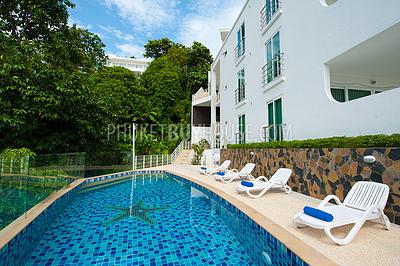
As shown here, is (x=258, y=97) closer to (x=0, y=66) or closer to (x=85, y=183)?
(x=85, y=183)

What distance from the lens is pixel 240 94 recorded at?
15.7m

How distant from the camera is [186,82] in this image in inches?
1250

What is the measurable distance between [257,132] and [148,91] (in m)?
19.4

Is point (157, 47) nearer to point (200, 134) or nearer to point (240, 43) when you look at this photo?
point (200, 134)

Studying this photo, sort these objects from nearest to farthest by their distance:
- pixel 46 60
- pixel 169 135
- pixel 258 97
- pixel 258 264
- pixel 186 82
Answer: pixel 258 264
pixel 46 60
pixel 258 97
pixel 169 135
pixel 186 82

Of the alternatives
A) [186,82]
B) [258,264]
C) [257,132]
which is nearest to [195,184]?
[257,132]

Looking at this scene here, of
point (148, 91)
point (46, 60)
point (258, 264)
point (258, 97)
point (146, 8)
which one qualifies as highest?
point (146, 8)

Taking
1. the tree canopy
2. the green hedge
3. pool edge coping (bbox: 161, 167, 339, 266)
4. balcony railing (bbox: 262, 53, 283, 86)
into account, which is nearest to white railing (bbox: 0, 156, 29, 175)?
the tree canopy

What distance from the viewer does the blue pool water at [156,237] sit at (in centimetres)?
396

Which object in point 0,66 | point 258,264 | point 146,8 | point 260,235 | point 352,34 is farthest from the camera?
point 146,8

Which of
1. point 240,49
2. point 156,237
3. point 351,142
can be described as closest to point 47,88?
point 156,237

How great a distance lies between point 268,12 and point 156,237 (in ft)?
40.6

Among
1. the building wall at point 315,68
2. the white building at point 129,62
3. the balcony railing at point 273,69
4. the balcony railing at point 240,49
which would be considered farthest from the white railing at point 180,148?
the white building at point 129,62

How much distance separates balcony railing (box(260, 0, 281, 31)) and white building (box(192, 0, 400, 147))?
38 millimetres
